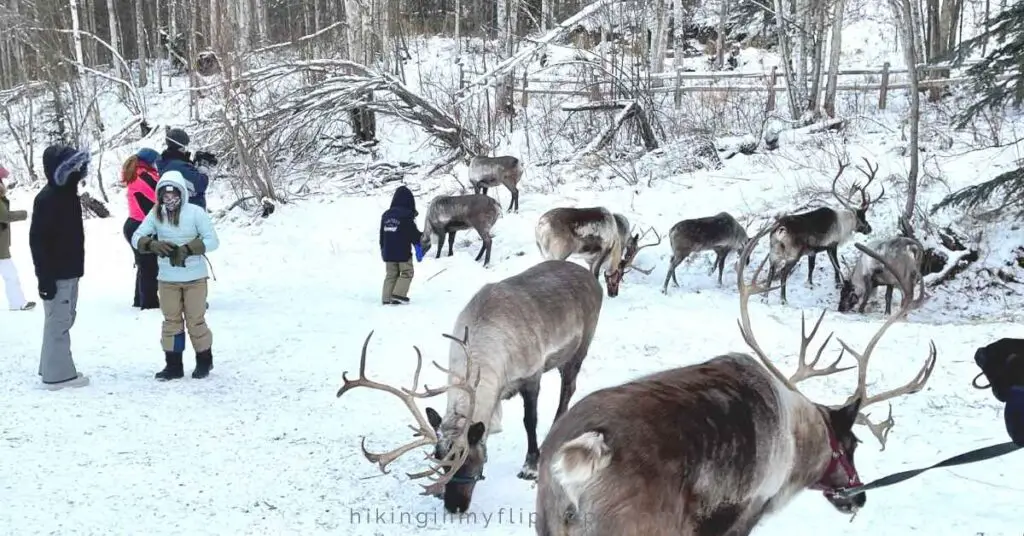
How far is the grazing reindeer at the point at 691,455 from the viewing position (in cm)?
261

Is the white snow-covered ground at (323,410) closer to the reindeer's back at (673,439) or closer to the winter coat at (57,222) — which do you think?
the winter coat at (57,222)

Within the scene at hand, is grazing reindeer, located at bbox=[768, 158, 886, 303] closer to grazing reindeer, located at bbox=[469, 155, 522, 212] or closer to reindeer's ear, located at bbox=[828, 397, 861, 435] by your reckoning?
grazing reindeer, located at bbox=[469, 155, 522, 212]

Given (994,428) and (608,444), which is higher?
(608,444)

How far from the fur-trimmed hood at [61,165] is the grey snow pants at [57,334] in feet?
2.61

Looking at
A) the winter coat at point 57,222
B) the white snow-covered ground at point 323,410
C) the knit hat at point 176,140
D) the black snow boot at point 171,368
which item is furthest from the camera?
the knit hat at point 176,140

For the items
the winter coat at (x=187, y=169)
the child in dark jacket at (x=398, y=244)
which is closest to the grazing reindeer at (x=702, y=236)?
the child in dark jacket at (x=398, y=244)

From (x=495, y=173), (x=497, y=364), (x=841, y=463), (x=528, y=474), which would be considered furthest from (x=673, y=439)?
(x=495, y=173)

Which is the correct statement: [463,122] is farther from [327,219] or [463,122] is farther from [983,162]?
[983,162]

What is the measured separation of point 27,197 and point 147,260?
12.0 meters

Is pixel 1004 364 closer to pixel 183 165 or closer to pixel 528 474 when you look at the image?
pixel 528 474

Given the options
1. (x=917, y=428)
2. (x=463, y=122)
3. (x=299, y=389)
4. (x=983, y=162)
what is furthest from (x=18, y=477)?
(x=983, y=162)

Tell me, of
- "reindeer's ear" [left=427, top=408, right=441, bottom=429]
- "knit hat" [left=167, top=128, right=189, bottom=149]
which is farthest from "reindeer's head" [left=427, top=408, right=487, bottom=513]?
"knit hat" [left=167, top=128, right=189, bottom=149]

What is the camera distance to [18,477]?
470 centimetres

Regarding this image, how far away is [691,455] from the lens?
2.78 meters
